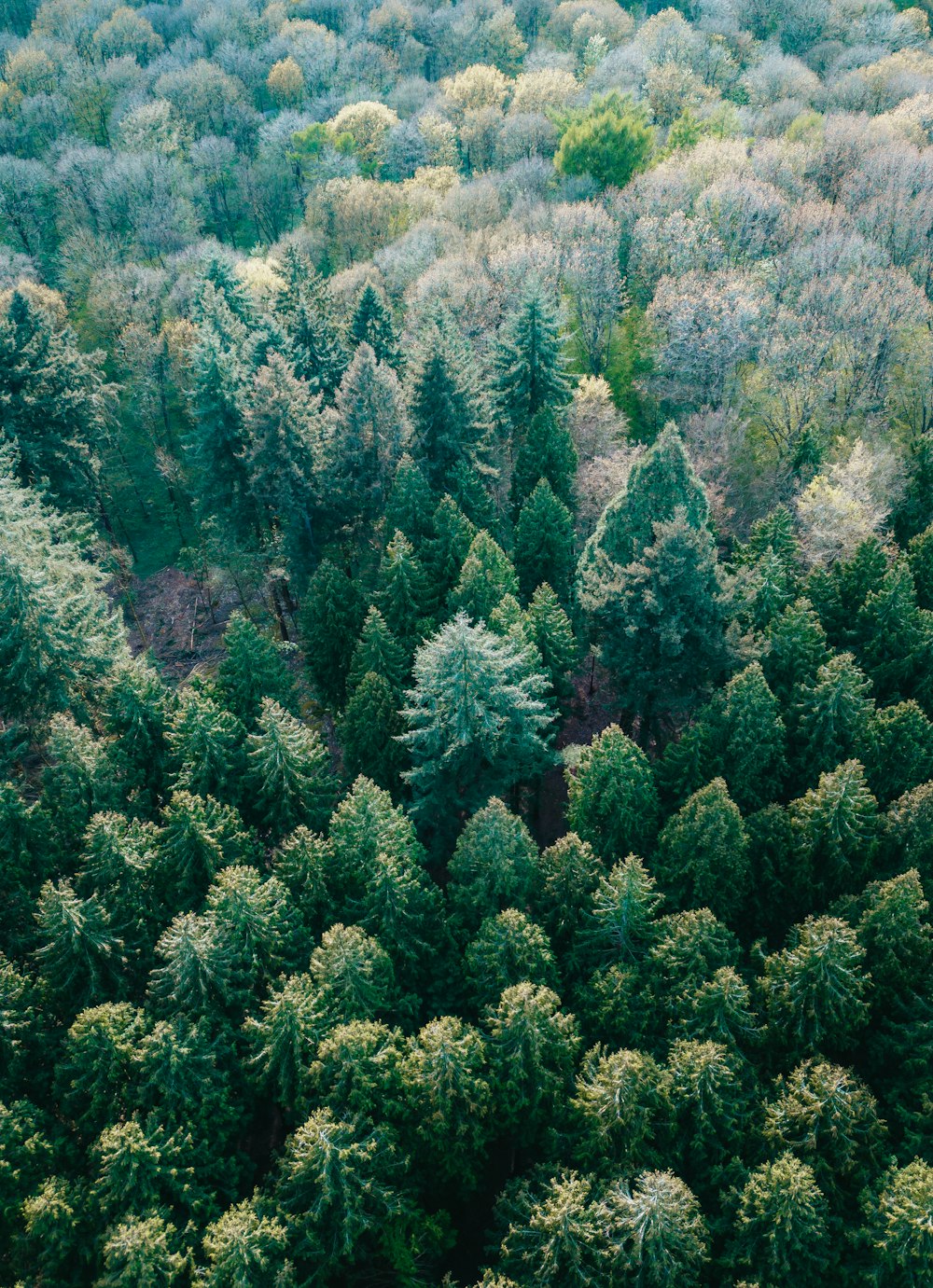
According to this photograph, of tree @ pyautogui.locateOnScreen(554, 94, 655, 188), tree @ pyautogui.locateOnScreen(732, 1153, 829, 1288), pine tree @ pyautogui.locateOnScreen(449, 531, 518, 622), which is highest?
tree @ pyautogui.locateOnScreen(554, 94, 655, 188)

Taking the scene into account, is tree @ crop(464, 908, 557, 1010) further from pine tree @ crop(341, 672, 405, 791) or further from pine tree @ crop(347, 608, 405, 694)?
pine tree @ crop(347, 608, 405, 694)

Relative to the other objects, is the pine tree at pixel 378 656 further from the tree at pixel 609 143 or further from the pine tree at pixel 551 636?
the tree at pixel 609 143

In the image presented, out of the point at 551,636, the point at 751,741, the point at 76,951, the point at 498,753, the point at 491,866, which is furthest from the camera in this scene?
the point at 551,636

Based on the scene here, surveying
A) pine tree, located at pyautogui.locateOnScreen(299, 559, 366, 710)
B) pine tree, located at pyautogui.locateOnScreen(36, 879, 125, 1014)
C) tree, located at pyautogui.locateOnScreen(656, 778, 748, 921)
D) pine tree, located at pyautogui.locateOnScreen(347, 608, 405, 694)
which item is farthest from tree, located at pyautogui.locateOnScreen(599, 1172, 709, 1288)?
pine tree, located at pyautogui.locateOnScreen(299, 559, 366, 710)

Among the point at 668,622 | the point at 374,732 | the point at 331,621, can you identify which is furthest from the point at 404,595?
the point at 668,622

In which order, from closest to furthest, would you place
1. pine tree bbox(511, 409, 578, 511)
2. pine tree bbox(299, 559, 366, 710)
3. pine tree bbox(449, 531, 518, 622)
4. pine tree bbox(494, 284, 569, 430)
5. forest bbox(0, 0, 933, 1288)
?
forest bbox(0, 0, 933, 1288) → pine tree bbox(449, 531, 518, 622) → pine tree bbox(299, 559, 366, 710) → pine tree bbox(511, 409, 578, 511) → pine tree bbox(494, 284, 569, 430)

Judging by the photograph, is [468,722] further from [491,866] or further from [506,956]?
[506,956]

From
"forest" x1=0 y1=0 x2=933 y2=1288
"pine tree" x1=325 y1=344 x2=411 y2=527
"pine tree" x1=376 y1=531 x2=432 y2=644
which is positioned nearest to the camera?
"forest" x1=0 y1=0 x2=933 y2=1288
